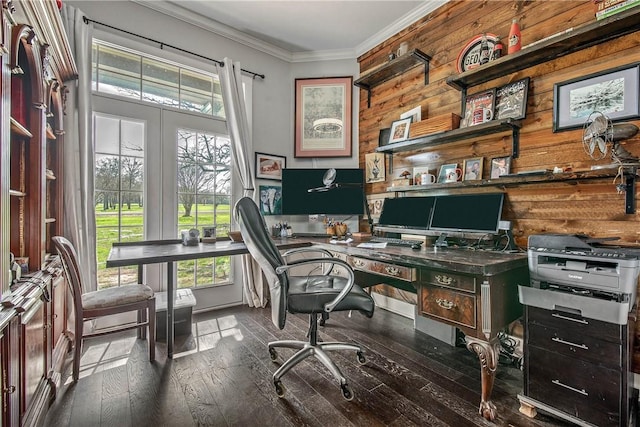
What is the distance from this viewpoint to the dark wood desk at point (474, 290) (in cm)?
150

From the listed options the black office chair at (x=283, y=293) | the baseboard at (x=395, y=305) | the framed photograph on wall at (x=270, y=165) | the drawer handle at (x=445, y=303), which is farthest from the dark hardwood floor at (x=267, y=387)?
the framed photograph on wall at (x=270, y=165)

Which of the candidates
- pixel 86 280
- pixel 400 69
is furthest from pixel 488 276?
pixel 86 280

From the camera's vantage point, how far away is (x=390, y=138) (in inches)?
115

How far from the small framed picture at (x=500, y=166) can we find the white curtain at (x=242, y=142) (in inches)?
88.1

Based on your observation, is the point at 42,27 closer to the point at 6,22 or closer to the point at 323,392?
the point at 6,22

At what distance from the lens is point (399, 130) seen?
2842mm

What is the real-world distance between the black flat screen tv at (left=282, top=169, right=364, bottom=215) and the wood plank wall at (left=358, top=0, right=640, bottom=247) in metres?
0.60

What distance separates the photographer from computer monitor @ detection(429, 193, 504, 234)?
2090 millimetres

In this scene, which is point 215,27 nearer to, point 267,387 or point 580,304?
point 267,387

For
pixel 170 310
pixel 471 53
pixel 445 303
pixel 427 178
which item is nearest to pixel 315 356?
pixel 445 303

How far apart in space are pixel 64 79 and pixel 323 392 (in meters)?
2.92

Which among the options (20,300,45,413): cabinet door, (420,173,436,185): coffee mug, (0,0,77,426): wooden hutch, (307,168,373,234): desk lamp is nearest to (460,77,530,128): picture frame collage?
(420,173,436,185): coffee mug

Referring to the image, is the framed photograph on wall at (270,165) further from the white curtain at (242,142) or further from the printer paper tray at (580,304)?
the printer paper tray at (580,304)

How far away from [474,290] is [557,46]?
1.60 meters
